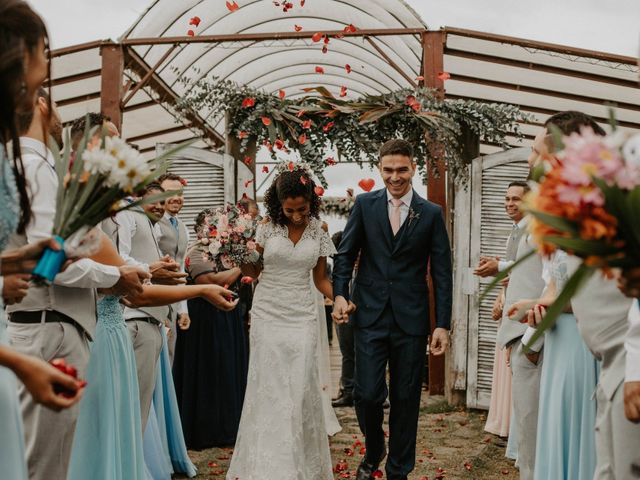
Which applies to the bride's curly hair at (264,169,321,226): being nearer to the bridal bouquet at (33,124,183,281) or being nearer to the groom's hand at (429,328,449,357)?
the groom's hand at (429,328,449,357)

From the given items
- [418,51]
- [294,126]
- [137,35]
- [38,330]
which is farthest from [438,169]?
[38,330]

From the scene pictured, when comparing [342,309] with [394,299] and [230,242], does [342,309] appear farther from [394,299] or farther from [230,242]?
[230,242]

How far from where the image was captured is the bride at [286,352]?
5.75m

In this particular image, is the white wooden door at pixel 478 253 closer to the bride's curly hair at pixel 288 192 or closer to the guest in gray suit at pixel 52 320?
the bride's curly hair at pixel 288 192

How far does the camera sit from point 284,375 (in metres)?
5.92

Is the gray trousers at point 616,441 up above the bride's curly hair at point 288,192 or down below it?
below

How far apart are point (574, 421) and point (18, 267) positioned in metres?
2.67

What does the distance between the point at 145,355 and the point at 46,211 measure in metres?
2.37

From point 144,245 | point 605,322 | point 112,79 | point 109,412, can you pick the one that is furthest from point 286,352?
point 112,79

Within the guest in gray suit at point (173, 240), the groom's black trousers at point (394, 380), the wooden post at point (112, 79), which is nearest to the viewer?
the groom's black trousers at point (394, 380)

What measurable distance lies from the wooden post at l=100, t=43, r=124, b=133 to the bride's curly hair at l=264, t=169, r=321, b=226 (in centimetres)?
441

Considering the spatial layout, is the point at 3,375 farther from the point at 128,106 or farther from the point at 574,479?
the point at 128,106

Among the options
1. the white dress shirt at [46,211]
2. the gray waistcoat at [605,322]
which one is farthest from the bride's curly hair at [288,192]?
the gray waistcoat at [605,322]

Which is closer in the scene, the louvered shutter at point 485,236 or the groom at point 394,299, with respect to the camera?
the groom at point 394,299
